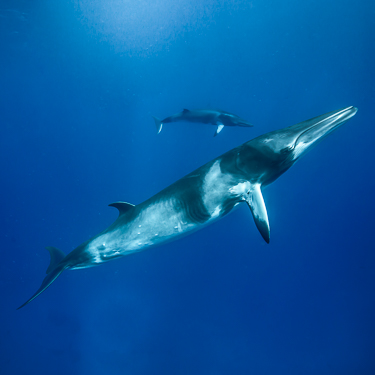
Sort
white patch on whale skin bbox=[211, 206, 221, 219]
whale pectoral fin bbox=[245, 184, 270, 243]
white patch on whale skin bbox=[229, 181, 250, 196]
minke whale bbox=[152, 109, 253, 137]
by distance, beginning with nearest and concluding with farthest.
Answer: whale pectoral fin bbox=[245, 184, 270, 243] < white patch on whale skin bbox=[229, 181, 250, 196] < white patch on whale skin bbox=[211, 206, 221, 219] < minke whale bbox=[152, 109, 253, 137]

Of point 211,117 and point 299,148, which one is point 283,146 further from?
point 211,117

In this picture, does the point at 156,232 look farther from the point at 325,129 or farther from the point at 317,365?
the point at 317,365

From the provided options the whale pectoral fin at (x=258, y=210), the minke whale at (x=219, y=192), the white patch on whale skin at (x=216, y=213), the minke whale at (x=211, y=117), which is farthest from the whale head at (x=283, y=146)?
the minke whale at (x=211, y=117)

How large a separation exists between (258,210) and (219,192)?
724 millimetres

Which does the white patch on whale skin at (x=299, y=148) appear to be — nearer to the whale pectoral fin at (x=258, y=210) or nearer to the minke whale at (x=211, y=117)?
the whale pectoral fin at (x=258, y=210)

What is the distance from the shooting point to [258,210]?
4.20 m

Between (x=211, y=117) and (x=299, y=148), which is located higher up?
(x=211, y=117)

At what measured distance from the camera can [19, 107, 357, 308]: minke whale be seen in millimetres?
4055

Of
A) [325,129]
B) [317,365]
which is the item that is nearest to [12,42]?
[325,129]

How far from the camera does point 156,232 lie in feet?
15.0

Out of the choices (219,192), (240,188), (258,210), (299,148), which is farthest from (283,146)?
(219,192)

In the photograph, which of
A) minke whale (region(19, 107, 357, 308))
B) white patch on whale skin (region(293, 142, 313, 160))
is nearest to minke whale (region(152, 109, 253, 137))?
minke whale (region(19, 107, 357, 308))

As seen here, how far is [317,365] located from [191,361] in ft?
19.8

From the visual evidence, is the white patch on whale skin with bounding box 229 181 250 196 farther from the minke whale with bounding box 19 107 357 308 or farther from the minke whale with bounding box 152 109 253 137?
the minke whale with bounding box 152 109 253 137
